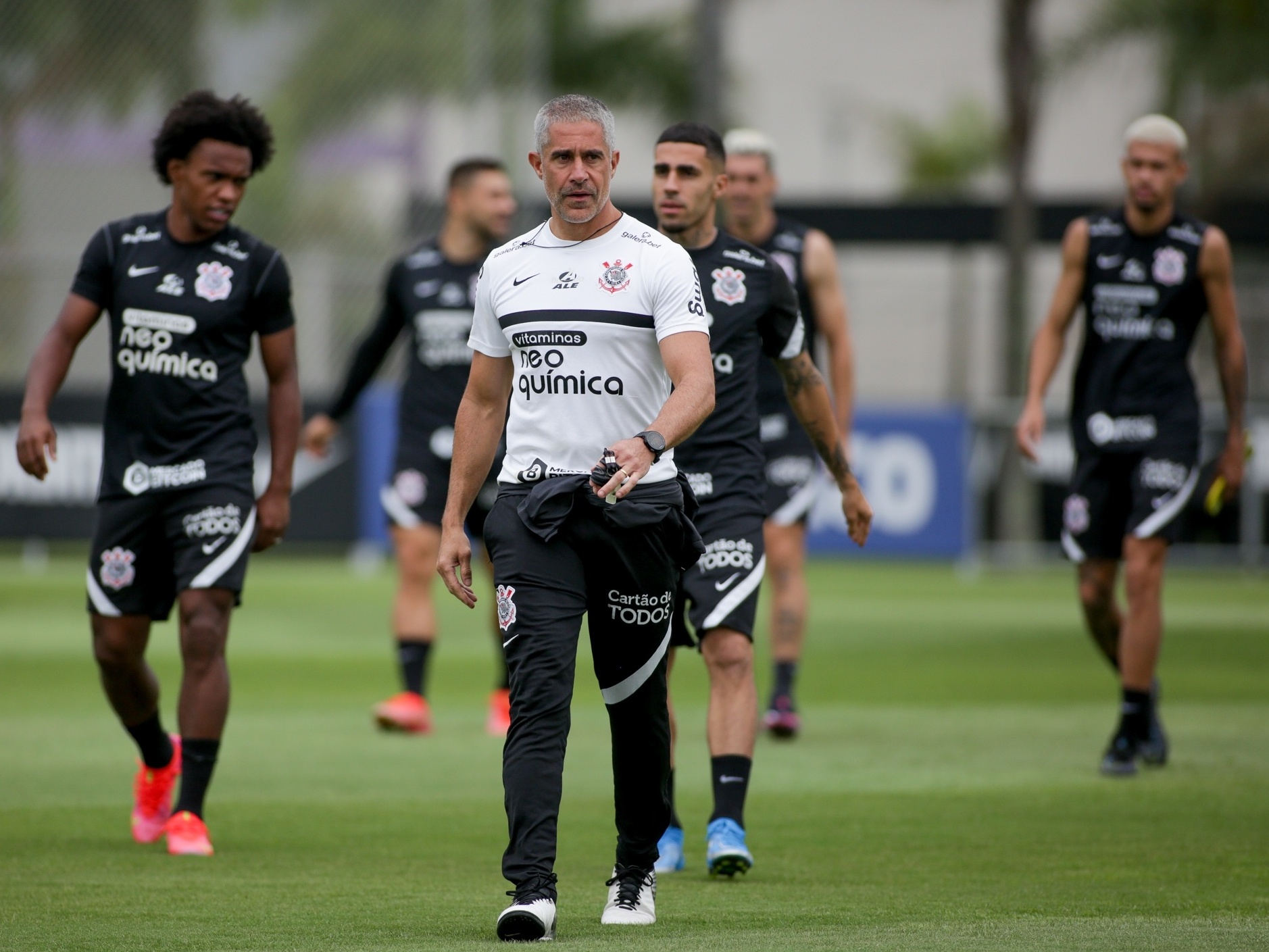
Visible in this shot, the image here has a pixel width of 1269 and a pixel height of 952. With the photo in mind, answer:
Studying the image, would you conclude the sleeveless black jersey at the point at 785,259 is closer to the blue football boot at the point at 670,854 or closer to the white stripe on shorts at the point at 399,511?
the white stripe on shorts at the point at 399,511

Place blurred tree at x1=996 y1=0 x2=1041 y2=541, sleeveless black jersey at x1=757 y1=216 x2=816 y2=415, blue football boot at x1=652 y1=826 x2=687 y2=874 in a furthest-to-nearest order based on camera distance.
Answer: blurred tree at x1=996 y1=0 x2=1041 y2=541 → sleeveless black jersey at x1=757 y1=216 x2=816 y2=415 → blue football boot at x1=652 y1=826 x2=687 y2=874

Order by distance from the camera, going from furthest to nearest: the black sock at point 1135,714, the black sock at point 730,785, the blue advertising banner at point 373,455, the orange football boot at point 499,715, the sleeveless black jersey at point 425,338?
the blue advertising banner at point 373,455 < the sleeveless black jersey at point 425,338 < the orange football boot at point 499,715 < the black sock at point 1135,714 < the black sock at point 730,785

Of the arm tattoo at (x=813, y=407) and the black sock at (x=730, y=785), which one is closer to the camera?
the black sock at (x=730, y=785)

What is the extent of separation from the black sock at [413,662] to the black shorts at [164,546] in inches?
126

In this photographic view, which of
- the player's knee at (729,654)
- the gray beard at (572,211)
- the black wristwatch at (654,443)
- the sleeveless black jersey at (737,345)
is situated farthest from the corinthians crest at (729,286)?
the black wristwatch at (654,443)

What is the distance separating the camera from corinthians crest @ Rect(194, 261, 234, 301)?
6961mm

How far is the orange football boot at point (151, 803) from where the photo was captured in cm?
698

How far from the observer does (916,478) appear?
22625 millimetres

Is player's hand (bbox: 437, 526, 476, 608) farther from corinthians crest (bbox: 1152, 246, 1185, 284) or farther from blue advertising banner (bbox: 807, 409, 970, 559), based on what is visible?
blue advertising banner (bbox: 807, 409, 970, 559)

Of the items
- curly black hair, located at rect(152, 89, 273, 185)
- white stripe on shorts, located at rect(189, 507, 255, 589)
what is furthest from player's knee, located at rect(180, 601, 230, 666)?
curly black hair, located at rect(152, 89, 273, 185)

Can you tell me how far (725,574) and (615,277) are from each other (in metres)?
1.52

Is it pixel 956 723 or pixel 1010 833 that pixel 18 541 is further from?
pixel 1010 833

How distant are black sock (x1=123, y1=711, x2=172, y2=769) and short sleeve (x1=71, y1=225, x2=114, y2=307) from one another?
4.80 ft

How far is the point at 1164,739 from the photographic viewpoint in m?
8.91
